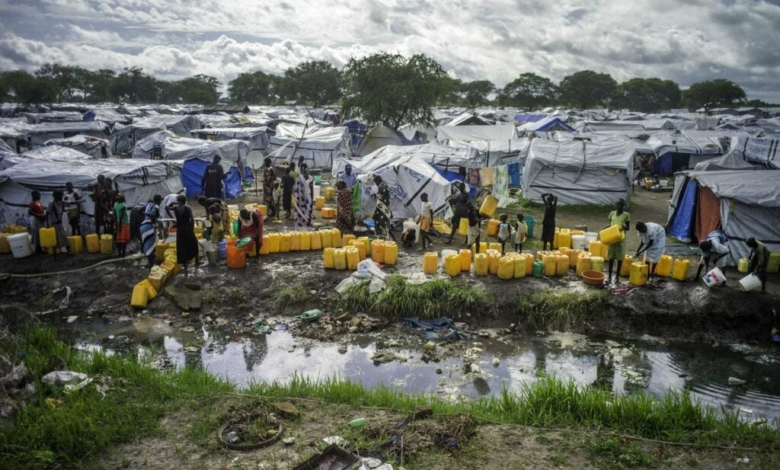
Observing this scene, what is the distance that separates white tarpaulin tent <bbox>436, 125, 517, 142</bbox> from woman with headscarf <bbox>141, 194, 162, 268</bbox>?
60.7ft

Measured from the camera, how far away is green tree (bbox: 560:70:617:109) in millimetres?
74375

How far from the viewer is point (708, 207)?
13.3m

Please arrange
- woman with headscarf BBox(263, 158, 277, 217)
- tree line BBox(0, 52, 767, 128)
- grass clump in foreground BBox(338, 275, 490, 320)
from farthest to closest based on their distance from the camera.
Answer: tree line BBox(0, 52, 767, 128)
woman with headscarf BBox(263, 158, 277, 217)
grass clump in foreground BBox(338, 275, 490, 320)

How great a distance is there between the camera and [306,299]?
33.7 feet

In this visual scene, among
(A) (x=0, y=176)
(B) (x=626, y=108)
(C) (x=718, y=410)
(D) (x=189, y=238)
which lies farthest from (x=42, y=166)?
(B) (x=626, y=108)

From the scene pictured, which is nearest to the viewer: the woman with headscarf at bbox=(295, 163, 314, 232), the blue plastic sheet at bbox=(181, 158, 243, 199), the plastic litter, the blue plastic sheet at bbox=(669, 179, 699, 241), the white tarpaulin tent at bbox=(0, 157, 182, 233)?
the plastic litter

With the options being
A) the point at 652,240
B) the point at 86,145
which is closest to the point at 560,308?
the point at 652,240

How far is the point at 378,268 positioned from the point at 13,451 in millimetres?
6772

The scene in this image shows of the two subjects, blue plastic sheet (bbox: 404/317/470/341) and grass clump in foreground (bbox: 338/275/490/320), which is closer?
blue plastic sheet (bbox: 404/317/470/341)

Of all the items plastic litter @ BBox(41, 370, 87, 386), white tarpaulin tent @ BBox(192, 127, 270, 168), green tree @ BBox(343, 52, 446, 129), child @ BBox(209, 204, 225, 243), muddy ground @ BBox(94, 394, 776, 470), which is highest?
green tree @ BBox(343, 52, 446, 129)

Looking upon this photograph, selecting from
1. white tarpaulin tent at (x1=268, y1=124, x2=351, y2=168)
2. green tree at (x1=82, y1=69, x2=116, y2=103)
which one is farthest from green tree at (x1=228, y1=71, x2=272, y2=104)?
white tarpaulin tent at (x1=268, y1=124, x2=351, y2=168)

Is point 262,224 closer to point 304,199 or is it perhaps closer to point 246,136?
point 304,199

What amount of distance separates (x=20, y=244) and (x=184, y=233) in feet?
15.1

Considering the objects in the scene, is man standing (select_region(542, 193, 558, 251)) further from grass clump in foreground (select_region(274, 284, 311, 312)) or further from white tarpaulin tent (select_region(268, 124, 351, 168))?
white tarpaulin tent (select_region(268, 124, 351, 168))
